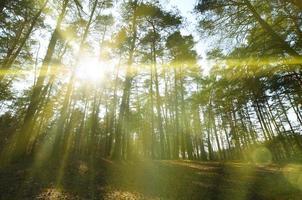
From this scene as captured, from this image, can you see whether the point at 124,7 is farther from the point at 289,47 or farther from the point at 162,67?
the point at 289,47

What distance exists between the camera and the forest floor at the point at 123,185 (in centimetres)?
633

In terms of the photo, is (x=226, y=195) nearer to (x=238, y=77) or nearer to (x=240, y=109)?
(x=240, y=109)

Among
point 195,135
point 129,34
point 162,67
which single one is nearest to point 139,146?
point 195,135

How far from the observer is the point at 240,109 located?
22.6ft

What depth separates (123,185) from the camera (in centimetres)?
773

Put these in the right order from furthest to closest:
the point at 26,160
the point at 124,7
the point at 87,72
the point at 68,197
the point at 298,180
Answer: the point at 87,72, the point at 124,7, the point at 26,160, the point at 298,180, the point at 68,197

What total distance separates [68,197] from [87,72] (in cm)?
1630

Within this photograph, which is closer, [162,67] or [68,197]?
[68,197]

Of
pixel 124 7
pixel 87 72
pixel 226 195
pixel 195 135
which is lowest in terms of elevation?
pixel 226 195

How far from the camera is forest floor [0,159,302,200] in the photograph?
6.33 metres

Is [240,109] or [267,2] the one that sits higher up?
[267,2]

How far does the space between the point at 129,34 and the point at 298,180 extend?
1424 cm

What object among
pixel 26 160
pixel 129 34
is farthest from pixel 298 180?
pixel 129 34

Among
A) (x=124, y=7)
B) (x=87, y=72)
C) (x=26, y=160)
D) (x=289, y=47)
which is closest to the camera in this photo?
(x=289, y=47)
